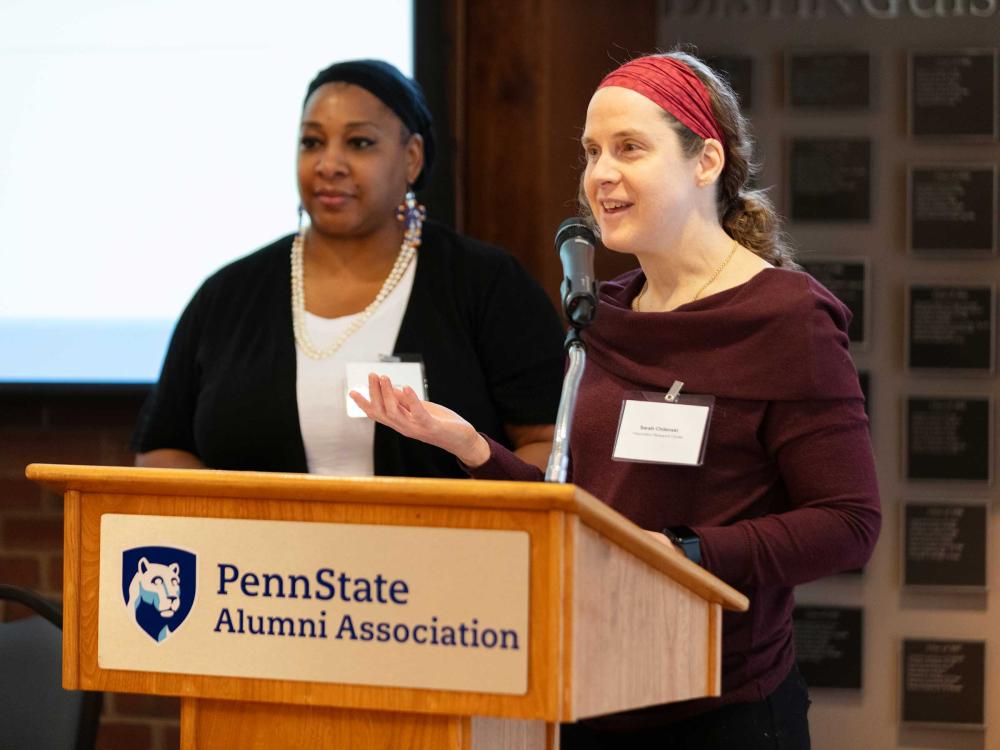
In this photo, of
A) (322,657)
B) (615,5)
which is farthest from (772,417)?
(615,5)

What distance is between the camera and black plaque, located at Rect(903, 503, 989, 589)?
10.3ft

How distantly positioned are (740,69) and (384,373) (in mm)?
1344

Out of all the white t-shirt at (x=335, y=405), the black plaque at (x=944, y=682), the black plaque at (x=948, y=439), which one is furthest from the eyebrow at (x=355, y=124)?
the black plaque at (x=944, y=682)

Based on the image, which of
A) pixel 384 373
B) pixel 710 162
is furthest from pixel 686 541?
pixel 384 373

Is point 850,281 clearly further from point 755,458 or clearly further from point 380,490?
point 380,490

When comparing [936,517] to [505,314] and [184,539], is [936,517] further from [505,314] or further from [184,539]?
[184,539]

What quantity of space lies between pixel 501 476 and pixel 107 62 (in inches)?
73.9

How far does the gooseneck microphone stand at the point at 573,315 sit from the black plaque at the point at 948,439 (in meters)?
1.88

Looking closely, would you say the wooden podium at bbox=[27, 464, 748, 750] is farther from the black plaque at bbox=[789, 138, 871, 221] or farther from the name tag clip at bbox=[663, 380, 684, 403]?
the black plaque at bbox=[789, 138, 871, 221]

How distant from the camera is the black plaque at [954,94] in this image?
3072 mm

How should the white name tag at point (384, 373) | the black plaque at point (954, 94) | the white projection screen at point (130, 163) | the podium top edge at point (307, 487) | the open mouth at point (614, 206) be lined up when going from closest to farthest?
the podium top edge at point (307, 487)
the open mouth at point (614, 206)
the white name tag at point (384, 373)
the white projection screen at point (130, 163)
the black plaque at point (954, 94)

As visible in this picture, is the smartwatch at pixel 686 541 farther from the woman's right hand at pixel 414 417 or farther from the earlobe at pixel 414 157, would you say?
the earlobe at pixel 414 157

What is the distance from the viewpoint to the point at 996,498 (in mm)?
3133

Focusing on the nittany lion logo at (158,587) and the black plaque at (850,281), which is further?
the black plaque at (850,281)
